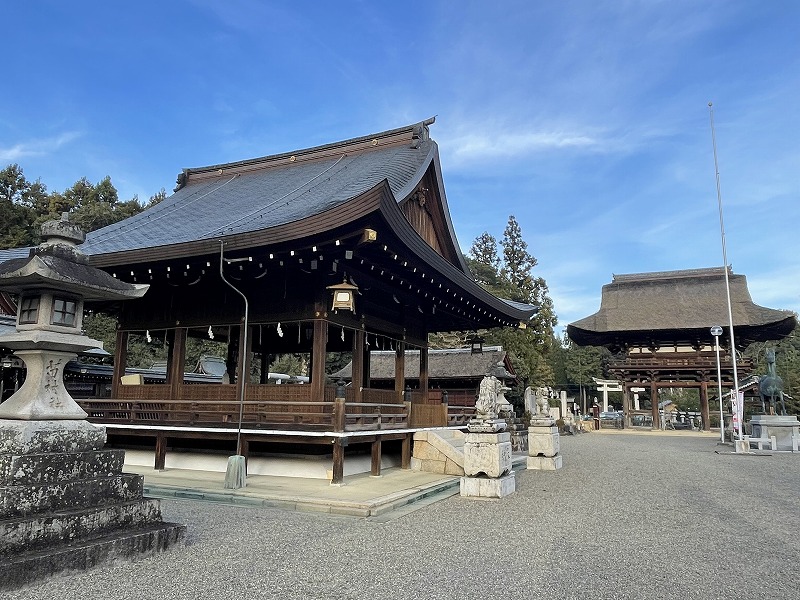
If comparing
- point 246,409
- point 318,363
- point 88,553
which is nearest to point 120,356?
point 246,409

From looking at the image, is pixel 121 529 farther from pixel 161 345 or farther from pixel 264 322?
pixel 161 345

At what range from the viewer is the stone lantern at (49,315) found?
4.89 metres

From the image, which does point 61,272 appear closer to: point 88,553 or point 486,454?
point 88,553

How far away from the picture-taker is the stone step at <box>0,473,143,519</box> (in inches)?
170

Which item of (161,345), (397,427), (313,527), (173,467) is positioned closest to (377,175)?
(397,427)

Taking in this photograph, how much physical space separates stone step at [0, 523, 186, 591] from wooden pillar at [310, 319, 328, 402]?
4823mm

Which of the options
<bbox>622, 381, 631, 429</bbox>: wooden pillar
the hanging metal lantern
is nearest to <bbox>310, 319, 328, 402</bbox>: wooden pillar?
the hanging metal lantern

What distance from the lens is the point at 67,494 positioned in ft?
15.4

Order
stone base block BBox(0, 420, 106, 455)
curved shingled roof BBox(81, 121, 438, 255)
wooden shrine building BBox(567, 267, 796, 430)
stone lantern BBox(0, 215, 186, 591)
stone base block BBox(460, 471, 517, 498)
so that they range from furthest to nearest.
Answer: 1. wooden shrine building BBox(567, 267, 796, 430)
2. curved shingled roof BBox(81, 121, 438, 255)
3. stone base block BBox(460, 471, 517, 498)
4. stone base block BBox(0, 420, 106, 455)
5. stone lantern BBox(0, 215, 186, 591)

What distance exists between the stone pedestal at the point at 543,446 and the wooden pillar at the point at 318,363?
6.22 metres

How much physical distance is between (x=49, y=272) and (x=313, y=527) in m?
4.11

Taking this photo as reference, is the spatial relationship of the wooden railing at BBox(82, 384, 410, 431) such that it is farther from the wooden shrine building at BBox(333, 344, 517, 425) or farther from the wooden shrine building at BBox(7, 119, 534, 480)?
the wooden shrine building at BBox(333, 344, 517, 425)

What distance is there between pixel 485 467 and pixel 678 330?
28.4 meters

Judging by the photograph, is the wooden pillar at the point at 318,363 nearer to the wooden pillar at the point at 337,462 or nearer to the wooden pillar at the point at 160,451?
the wooden pillar at the point at 337,462
